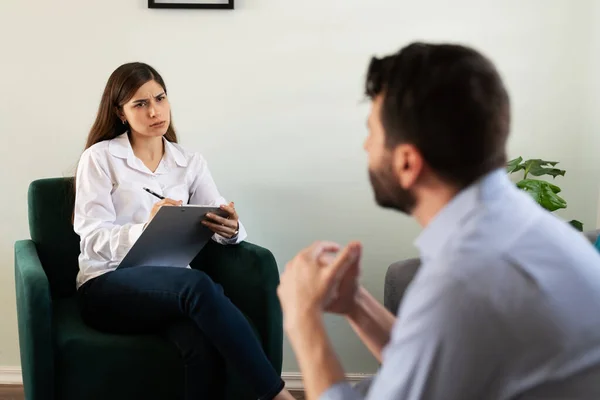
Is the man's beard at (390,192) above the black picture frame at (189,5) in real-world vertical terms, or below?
below

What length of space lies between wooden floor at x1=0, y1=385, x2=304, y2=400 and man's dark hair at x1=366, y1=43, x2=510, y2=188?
6.09 feet

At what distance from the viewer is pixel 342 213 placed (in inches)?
102

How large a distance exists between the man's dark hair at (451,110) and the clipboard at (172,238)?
3.37 feet

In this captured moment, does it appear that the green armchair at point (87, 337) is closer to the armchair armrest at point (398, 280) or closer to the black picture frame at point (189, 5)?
the armchair armrest at point (398, 280)

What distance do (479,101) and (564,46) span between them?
179 centimetres


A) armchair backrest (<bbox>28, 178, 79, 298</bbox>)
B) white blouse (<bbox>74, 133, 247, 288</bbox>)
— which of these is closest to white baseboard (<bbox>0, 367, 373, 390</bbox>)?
armchair backrest (<bbox>28, 178, 79, 298</bbox>)

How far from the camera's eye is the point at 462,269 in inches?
32.1

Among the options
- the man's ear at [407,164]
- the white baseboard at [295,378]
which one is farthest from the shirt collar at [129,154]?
the man's ear at [407,164]

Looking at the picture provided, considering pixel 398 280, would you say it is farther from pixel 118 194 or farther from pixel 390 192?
pixel 390 192

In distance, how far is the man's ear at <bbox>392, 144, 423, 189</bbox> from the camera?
921mm

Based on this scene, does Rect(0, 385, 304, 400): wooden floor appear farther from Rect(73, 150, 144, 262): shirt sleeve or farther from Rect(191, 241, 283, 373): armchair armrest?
Rect(73, 150, 144, 262): shirt sleeve

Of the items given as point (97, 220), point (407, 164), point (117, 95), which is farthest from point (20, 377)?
point (407, 164)

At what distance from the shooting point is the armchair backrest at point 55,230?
2.18 m

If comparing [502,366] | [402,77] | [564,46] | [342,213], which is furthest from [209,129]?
[502,366]
